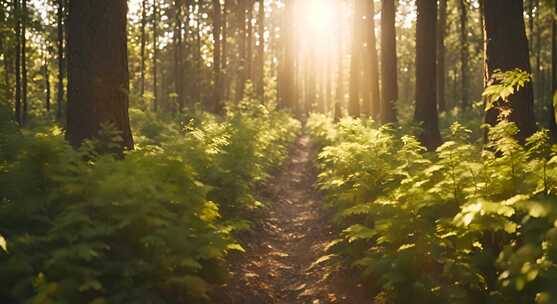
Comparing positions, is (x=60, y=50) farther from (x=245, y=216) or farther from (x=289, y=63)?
(x=289, y=63)

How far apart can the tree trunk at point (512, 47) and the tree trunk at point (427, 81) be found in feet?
22.4

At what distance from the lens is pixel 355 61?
82.2 feet

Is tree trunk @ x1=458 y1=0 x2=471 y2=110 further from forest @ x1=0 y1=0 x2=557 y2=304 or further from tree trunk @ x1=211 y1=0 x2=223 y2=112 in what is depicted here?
forest @ x1=0 y1=0 x2=557 y2=304

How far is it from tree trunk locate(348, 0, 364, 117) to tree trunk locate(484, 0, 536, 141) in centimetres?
1331

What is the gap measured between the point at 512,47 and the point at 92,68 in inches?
253

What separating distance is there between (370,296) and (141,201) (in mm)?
3044

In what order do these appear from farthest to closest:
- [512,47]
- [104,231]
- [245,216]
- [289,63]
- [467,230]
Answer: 1. [289,63]
2. [245,216]
3. [512,47]
4. [467,230]
5. [104,231]

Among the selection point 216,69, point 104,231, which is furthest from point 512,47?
point 216,69

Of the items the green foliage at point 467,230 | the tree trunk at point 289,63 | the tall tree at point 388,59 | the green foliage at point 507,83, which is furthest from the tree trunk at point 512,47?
the tree trunk at point 289,63

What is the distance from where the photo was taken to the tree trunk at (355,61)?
2181 cm

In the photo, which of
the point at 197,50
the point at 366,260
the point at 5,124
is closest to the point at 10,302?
the point at 366,260

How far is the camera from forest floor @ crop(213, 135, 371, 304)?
6.62 m

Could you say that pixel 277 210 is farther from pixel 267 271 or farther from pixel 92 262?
pixel 92 262

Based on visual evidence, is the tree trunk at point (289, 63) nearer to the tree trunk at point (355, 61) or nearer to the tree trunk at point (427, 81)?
the tree trunk at point (355, 61)
